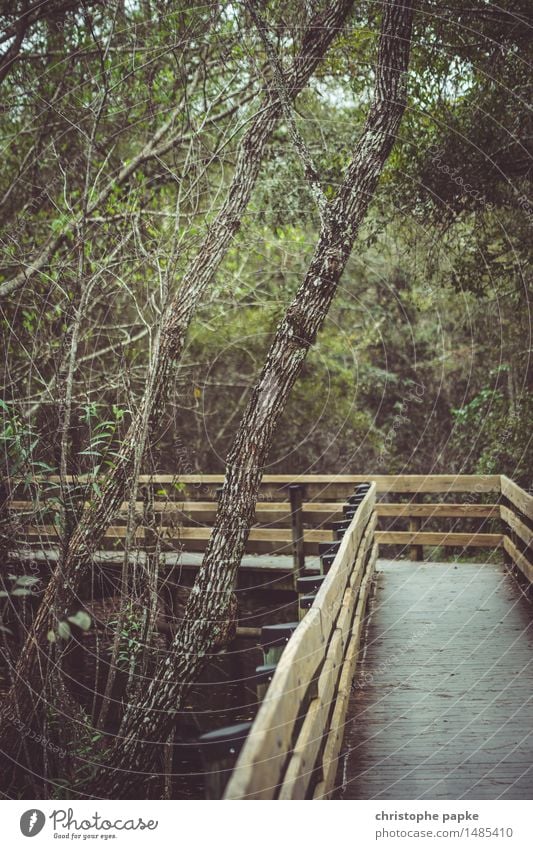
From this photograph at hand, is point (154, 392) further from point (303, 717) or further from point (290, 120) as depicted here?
point (303, 717)

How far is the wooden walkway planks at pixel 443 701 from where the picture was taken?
9.22 ft

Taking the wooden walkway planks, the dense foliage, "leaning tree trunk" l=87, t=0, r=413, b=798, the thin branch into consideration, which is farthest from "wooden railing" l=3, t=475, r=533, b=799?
the thin branch

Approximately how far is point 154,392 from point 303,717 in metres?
2.89

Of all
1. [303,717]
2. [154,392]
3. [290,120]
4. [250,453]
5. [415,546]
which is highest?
[290,120]

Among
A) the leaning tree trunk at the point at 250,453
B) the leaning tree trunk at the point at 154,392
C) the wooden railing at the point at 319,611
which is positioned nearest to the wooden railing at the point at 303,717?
the wooden railing at the point at 319,611

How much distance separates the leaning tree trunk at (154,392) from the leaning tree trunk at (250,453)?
64cm

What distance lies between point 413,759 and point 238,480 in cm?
208

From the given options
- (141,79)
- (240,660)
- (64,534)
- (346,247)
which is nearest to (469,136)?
(346,247)

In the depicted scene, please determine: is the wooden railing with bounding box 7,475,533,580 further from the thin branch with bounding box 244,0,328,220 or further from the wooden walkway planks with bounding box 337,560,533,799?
the thin branch with bounding box 244,0,328,220

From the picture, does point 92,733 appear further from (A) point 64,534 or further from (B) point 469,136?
(B) point 469,136

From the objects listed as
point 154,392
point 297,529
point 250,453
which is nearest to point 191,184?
point 154,392

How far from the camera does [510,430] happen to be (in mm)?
7551

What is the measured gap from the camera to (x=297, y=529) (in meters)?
6.83

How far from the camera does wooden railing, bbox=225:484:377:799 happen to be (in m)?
1.46
